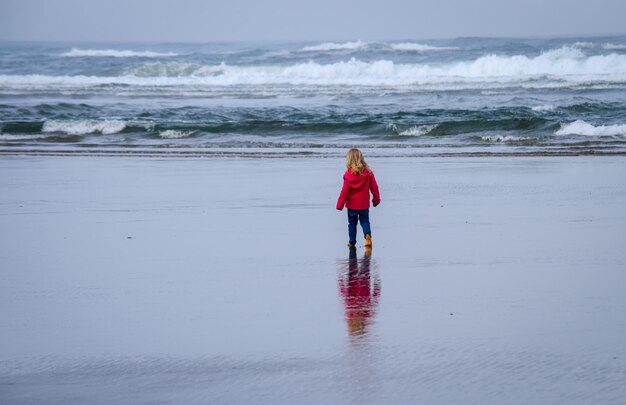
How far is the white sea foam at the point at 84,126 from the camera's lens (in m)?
26.4

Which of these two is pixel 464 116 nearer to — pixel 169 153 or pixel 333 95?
pixel 169 153

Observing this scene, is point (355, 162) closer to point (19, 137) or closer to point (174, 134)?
point (174, 134)

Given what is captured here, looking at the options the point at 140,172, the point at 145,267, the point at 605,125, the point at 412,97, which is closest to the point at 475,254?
the point at 145,267

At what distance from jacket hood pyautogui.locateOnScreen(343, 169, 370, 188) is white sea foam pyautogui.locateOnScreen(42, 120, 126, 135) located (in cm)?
1722

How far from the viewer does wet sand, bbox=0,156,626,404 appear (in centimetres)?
547

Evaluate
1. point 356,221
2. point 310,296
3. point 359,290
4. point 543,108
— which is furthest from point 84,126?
point 310,296

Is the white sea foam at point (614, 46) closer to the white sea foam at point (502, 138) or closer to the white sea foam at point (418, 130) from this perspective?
the white sea foam at point (418, 130)

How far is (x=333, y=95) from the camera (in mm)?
39625

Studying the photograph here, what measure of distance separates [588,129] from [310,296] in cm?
1761

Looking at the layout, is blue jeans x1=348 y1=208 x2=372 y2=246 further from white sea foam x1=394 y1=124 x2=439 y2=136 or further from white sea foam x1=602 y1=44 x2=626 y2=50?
white sea foam x1=602 y1=44 x2=626 y2=50

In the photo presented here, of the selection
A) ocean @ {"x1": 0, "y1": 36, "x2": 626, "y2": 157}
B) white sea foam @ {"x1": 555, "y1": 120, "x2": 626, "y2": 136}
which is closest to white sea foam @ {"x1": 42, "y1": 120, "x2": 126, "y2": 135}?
ocean @ {"x1": 0, "y1": 36, "x2": 626, "y2": 157}

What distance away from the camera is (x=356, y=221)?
9.73m

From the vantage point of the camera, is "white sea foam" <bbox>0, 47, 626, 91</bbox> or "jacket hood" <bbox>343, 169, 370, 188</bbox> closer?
"jacket hood" <bbox>343, 169, 370, 188</bbox>

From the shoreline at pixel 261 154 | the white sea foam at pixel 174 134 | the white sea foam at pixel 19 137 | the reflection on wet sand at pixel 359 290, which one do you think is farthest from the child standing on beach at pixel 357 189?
the white sea foam at pixel 19 137
